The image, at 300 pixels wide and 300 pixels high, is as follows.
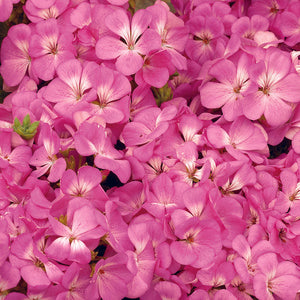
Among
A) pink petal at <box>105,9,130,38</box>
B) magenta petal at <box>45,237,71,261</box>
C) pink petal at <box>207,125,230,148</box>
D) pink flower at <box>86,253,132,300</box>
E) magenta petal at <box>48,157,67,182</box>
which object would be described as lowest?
pink flower at <box>86,253,132,300</box>

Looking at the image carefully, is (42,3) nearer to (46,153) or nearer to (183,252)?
(46,153)

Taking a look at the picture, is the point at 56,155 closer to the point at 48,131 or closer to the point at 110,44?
the point at 48,131

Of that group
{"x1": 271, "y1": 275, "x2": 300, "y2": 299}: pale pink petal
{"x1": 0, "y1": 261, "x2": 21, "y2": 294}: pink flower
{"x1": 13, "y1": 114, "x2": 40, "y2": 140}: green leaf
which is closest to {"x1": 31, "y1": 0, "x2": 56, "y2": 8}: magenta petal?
{"x1": 13, "y1": 114, "x2": 40, "y2": 140}: green leaf

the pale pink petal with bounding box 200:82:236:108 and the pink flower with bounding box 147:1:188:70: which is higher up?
the pink flower with bounding box 147:1:188:70

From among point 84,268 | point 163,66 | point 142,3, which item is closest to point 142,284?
point 84,268

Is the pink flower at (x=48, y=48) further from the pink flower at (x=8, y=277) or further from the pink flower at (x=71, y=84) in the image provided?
the pink flower at (x=8, y=277)

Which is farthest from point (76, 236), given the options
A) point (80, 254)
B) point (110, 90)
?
point (110, 90)

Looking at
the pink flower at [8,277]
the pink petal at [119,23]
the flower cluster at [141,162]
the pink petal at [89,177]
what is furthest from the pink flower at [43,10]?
the pink flower at [8,277]

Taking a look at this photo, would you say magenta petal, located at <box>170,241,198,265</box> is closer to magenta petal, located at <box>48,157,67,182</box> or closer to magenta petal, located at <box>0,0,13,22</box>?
magenta petal, located at <box>48,157,67,182</box>

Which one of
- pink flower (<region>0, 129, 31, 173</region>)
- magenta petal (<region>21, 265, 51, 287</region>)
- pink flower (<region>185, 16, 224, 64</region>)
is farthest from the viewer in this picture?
pink flower (<region>185, 16, 224, 64</region>)
